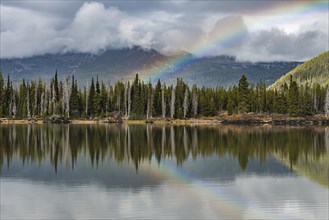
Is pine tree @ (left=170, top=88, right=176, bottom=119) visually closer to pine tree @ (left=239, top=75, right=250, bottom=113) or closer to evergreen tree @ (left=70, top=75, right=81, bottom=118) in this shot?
pine tree @ (left=239, top=75, right=250, bottom=113)

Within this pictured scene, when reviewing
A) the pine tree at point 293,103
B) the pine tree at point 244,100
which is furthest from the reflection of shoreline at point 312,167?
the pine tree at point 293,103

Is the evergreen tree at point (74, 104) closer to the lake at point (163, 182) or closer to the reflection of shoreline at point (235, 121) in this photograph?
the reflection of shoreline at point (235, 121)

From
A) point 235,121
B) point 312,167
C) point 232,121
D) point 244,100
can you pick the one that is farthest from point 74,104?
point 312,167

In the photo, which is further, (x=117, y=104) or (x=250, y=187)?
(x=117, y=104)

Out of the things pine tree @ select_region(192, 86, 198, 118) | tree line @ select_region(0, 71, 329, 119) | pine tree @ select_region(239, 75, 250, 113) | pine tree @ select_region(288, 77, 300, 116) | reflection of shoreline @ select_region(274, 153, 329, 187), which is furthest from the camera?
pine tree @ select_region(192, 86, 198, 118)

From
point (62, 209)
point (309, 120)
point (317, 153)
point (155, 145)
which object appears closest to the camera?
point (62, 209)

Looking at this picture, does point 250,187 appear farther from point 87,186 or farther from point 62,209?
point 62,209

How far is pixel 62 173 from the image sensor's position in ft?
158

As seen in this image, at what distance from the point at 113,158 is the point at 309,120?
13311cm

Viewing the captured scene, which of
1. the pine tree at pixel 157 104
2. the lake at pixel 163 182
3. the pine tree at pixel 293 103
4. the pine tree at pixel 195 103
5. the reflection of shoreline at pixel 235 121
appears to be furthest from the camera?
the pine tree at pixel 157 104

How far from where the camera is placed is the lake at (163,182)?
31.8m

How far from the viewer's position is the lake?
3184cm

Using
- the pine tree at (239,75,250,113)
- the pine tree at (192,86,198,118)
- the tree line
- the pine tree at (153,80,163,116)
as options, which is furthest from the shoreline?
the pine tree at (153,80,163,116)

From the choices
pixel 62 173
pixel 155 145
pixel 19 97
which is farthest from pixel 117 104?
pixel 62 173
